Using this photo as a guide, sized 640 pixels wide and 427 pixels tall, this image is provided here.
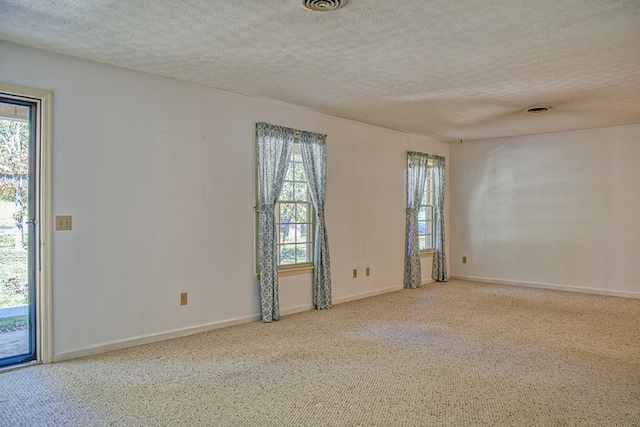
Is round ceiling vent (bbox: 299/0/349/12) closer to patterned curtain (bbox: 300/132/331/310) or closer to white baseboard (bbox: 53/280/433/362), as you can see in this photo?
patterned curtain (bbox: 300/132/331/310)

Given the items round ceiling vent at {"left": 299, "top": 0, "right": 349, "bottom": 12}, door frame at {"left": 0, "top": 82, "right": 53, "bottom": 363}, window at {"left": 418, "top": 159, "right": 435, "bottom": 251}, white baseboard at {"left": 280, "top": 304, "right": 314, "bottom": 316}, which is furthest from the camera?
window at {"left": 418, "top": 159, "right": 435, "bottom": 251}

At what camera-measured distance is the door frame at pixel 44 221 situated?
133 inches

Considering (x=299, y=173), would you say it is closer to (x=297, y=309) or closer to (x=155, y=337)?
(x=297, y=309)

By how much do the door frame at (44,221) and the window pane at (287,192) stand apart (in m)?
2.43

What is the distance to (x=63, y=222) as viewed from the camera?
11.4 feet

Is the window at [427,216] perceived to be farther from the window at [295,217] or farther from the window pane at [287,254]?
the window pane at [287,254]

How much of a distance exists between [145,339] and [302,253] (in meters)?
2.09

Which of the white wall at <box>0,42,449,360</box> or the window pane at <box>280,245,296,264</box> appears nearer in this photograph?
the white wall at <box>0,42,449,360</box>

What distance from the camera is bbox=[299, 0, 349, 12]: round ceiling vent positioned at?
8.25ft

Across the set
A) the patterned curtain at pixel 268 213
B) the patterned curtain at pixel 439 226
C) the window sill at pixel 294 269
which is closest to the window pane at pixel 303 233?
the window sill at pixel 294 269

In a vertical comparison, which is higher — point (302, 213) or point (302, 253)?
point (302, 213)

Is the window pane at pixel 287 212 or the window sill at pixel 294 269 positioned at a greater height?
the window pane at pixel 287 212

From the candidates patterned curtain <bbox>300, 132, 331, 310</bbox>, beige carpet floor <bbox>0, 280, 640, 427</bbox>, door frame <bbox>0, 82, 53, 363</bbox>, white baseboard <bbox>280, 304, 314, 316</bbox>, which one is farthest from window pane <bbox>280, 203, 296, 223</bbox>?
door frame <bbox>0, 82, 53, 363</bbox>

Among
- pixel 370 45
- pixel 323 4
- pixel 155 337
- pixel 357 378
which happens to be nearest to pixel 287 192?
pixel 155 337
